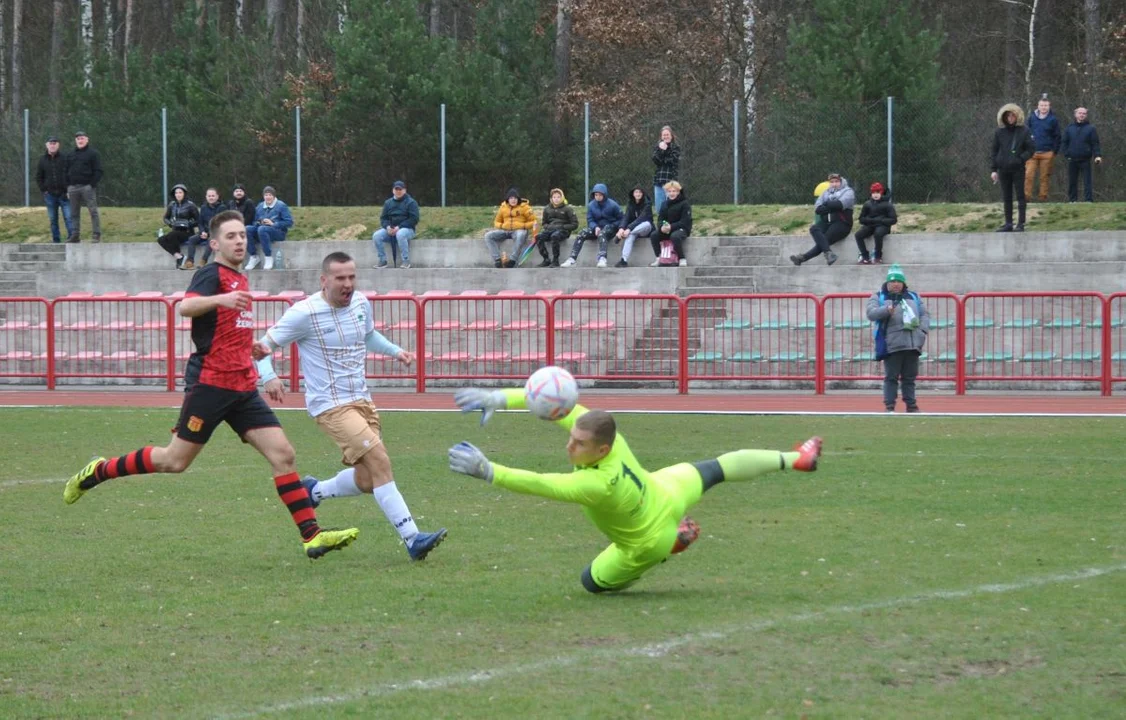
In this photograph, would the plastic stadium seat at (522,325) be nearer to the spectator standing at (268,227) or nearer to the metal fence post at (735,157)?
the spectator standing at (268,227)

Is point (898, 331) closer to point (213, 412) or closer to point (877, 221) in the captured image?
point (877, 221)

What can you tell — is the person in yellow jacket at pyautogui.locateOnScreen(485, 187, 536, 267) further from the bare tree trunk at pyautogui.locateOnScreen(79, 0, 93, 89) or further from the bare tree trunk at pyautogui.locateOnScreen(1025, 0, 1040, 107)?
the bare tree trunk at pyautogui.locateOnScreen(79, 0, 93, 89)

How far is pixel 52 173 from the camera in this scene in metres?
30.2

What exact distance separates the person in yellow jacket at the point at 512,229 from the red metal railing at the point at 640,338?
398 cm

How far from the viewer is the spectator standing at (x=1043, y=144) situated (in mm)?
27000

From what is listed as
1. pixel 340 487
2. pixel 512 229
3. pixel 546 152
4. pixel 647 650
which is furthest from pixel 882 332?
pixel 546 152

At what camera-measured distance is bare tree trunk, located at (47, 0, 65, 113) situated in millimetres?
51625

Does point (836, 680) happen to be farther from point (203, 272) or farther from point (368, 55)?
point (368, 55)

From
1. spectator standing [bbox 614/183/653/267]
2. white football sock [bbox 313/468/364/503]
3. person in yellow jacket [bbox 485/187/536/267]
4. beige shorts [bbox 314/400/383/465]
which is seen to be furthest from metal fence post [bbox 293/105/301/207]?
beige shorts [bbox 314/400/383/465]

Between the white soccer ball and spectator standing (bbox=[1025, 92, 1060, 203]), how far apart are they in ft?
67.1

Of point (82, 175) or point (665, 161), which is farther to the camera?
point (82, 175)

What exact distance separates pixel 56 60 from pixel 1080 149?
36627 millimetres

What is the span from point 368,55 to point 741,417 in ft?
66.7

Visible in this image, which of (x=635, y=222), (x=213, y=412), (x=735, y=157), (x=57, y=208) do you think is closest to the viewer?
(x=213, y=412)
